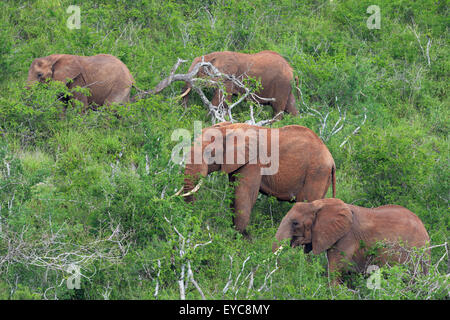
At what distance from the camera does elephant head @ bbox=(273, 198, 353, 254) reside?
321 inches

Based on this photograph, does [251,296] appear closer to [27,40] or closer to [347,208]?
[347,208]

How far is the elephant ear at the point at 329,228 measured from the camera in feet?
26.8

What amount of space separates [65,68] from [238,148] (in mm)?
4221

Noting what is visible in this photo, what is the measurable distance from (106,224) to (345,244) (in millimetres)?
2732

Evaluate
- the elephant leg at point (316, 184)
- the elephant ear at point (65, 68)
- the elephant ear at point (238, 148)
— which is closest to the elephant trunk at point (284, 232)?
the elephant ear at point (238, 148)

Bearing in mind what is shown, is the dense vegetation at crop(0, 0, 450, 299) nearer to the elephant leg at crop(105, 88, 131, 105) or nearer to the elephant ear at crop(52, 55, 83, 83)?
the elephant leg at crop(105, 88, 131, 105)

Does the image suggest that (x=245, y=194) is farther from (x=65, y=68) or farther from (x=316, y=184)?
(x=65, y=68)

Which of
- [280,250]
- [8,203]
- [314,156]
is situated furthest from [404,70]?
[8,203]

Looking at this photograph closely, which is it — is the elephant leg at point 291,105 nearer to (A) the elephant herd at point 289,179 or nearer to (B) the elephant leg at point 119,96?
(A) the elephant herd at point 289,179

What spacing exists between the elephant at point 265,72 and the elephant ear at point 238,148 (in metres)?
3.47

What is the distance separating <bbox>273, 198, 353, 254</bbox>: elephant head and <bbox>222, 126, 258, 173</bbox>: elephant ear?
1.16 m

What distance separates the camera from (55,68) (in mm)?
11953

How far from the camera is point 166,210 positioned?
27.0ft

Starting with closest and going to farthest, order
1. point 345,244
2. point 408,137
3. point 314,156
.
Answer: point 345,244, point 314,156, point 408,137
